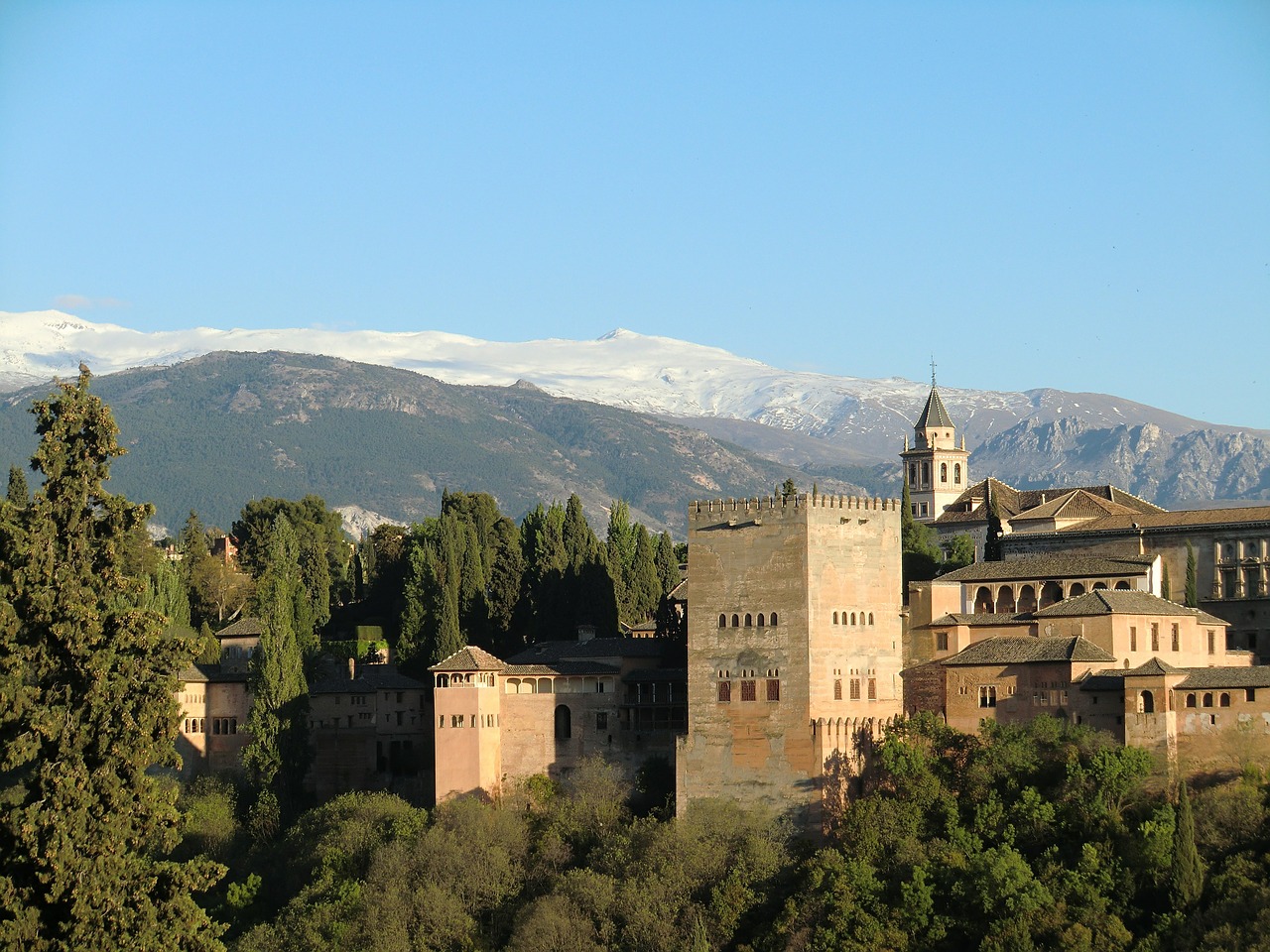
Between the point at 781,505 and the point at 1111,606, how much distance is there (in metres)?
9.98

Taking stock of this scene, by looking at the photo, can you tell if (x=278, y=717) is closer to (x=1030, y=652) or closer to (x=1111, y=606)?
(x=1030, y=652)

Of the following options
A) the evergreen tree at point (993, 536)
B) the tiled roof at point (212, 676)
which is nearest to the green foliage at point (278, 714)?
the tiled roof at point (212, 676)

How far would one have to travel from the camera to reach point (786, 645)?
61812 mm

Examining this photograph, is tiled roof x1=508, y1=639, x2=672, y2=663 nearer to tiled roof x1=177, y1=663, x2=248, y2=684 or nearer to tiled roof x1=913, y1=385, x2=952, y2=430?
tiled roof x1=177, y1=663, x2=248, y2=684

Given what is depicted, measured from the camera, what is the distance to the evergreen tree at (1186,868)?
55.1 metres

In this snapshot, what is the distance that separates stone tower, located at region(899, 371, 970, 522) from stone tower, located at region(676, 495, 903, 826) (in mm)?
47746

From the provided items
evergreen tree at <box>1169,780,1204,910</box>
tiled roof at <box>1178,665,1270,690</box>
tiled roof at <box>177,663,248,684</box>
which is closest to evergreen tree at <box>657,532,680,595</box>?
tiled roof at <box>177,663,248,684</box>

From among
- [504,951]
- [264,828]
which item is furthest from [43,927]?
[264,828]

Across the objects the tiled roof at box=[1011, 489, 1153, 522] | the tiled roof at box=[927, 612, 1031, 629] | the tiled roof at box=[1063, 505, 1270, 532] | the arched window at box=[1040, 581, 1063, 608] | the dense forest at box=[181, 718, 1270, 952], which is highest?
the tiled roof at box=[1011, 489, 1153, 522]

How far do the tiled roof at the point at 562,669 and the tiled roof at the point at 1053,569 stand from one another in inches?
436

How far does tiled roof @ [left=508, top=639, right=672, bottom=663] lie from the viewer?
6912 centimetres

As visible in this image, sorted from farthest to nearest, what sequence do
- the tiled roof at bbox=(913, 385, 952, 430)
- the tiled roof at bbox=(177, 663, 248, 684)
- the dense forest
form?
the tiled roof at bbox=(913, 385, 952, 430)
the tiled roof at bbox=(177, 663, 248, 684)
the dense forest

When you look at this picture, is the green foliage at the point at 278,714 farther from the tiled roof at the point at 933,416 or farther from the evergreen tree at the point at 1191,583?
the tiled roof at the point at 933,416

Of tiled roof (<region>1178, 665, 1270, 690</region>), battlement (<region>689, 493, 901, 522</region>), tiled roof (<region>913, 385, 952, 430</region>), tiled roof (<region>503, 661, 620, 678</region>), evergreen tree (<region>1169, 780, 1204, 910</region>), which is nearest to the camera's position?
evergreen tree (<region>1169, 780, 1204, 910</region>)
